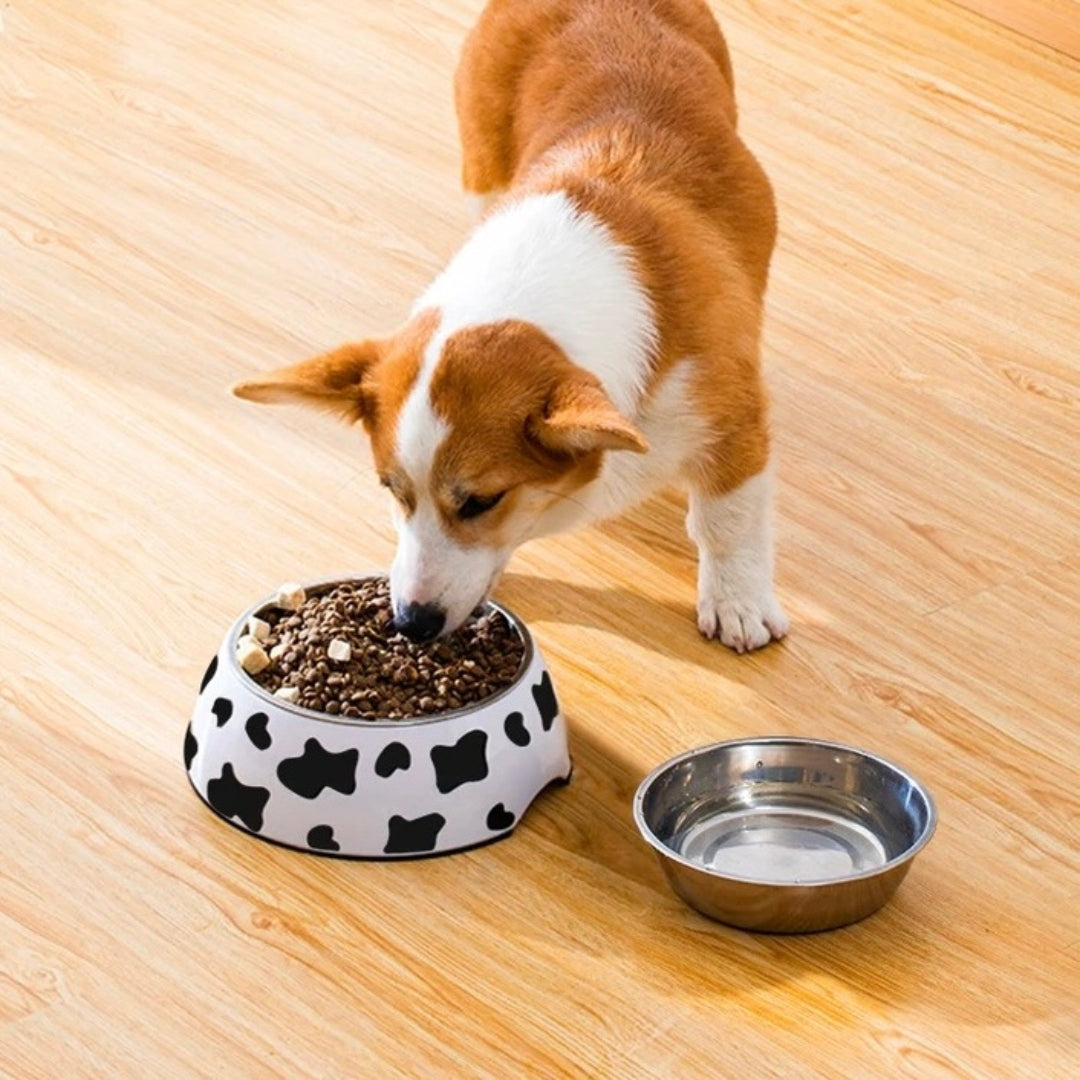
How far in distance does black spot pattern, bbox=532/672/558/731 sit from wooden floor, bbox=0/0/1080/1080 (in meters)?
0.10

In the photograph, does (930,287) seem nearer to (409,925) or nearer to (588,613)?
(588,613)

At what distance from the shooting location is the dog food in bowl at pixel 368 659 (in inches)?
81.7

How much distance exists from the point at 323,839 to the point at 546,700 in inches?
10.7

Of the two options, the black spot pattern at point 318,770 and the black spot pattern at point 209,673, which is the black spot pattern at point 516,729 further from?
the black spot pattern at point 209,673

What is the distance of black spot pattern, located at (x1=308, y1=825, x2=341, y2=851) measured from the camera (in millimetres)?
2045

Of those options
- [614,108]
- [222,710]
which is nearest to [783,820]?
[222,710]

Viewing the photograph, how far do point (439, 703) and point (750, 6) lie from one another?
2.46m

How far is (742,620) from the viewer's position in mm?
2406

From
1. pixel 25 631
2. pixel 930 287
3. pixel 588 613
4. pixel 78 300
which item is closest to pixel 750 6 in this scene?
pixel 930 287

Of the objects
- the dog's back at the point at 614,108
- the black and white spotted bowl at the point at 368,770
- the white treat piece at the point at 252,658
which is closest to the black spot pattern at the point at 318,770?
the black and white spotted bowl at the point at 368,770

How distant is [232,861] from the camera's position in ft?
6.73

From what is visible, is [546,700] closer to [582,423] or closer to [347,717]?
[347,717]

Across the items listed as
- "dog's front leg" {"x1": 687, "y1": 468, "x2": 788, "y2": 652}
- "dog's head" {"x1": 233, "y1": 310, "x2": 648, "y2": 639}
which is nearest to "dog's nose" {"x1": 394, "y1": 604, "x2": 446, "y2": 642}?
"dog's head" {"x1": 233, "y1": 310, "x2": 648, "y2": 639}

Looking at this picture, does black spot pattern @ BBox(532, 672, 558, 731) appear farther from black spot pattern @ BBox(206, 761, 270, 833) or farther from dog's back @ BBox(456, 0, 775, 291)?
dog's back @ BBox(456, 0, 775, 291)
